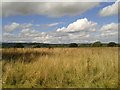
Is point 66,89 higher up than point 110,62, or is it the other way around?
point 110,62

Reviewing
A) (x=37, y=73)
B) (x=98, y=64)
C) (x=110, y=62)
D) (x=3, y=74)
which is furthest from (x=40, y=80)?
(x=110, y=62)

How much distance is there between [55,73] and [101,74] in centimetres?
137

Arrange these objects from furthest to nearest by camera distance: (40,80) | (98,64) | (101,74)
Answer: (98,64) < (101,74) < (40,80)

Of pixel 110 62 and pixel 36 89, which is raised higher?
pixel 110 62

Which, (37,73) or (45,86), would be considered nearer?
(45,86)

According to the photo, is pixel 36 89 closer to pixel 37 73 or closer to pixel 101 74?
pixel 37 73

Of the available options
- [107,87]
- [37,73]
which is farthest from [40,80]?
[107,87]

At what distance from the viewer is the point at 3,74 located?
186 inches

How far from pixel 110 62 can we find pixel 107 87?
1.91 meters

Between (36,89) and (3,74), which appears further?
(3,74)

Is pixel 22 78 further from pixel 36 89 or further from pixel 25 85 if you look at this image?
pixel 36 89

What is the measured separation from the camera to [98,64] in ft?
17.9

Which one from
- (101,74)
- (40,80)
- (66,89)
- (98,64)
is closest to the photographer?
(66,89)

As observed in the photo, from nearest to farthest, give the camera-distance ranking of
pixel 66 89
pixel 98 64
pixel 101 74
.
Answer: pixel 66 89 < pixel 101 74 < pixel 98 64
